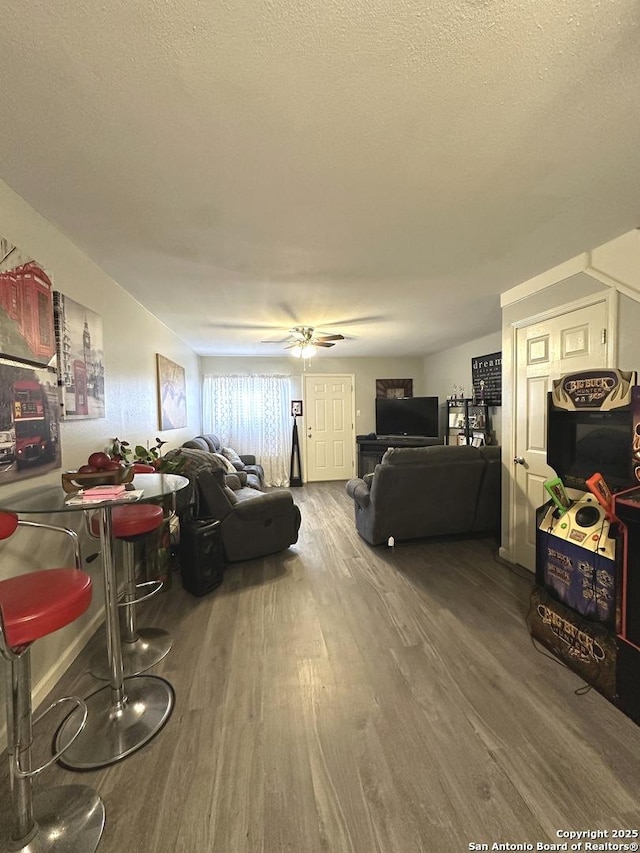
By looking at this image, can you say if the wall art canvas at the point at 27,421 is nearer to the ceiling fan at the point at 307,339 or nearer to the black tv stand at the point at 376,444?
the ceiling fan at the point at 307,339

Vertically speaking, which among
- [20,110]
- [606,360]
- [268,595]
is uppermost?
[20,110]

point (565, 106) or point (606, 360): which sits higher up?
point (565, 106)

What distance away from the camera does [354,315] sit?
367 centimetres

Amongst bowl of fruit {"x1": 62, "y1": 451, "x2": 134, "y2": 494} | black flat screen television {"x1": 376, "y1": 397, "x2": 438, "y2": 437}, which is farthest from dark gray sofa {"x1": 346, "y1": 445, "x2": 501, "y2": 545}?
black flat screen television {"x1": 376, "y1": 397, "x2": 438, "y2": 437}

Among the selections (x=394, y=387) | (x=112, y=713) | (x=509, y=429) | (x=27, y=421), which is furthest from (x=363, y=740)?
(x=394, y=387)

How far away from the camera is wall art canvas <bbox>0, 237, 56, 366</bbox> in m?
1.47

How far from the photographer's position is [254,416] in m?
6.38

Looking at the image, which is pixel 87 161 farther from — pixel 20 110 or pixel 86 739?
pixel 86 739

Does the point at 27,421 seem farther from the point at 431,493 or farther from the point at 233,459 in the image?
the point at 233,459

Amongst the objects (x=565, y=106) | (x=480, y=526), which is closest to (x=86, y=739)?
(x=565, y=106)

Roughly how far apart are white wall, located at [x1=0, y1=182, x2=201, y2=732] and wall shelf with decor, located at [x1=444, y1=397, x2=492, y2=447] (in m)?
4.24

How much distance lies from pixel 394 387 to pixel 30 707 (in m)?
6.47

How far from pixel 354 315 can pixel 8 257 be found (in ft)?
9.25

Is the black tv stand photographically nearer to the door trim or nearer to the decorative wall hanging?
the decorative wall hanging
